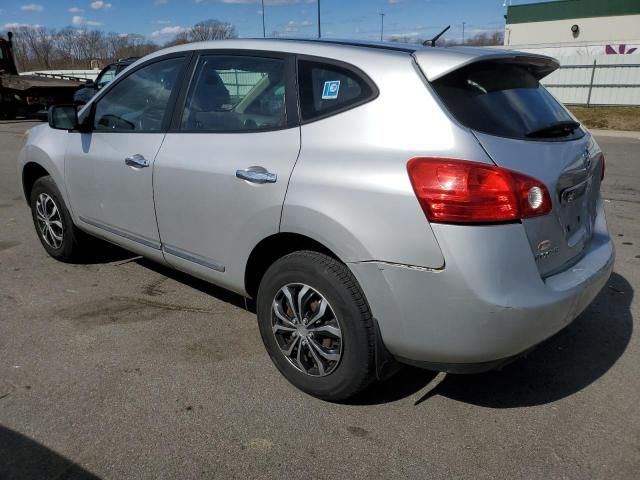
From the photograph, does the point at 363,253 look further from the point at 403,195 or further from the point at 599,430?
the point at 599,430

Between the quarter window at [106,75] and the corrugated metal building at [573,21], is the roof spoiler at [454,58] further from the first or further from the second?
the corrugated metal building at [573,21]

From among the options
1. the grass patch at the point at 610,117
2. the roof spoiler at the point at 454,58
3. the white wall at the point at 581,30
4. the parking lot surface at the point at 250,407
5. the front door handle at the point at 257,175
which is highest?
the white wall at the point at 581,30

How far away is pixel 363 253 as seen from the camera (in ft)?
8.25

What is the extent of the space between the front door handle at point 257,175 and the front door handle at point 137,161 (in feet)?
3.02

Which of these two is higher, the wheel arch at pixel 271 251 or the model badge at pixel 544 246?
the model badge at pixel 544 246

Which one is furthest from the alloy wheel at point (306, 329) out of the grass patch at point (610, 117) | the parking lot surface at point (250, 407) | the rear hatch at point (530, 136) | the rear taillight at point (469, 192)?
the grass patch at point (610, 117)

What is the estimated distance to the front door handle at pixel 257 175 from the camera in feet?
9.45

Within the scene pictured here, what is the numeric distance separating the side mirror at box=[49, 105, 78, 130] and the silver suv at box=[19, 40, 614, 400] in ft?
3.05

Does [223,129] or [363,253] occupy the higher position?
[223,129]

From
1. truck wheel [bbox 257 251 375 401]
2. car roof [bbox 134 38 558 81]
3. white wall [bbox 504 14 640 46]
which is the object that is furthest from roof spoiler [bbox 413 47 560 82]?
white wall [bbox 504 14 640 46]

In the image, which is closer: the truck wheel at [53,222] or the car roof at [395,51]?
the car roof at [395,51]

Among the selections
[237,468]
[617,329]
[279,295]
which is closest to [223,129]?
[279,295]

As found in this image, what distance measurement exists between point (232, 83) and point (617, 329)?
2.99 m

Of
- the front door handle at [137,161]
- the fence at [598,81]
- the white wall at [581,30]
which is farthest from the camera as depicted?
the white wall at [581,30]
